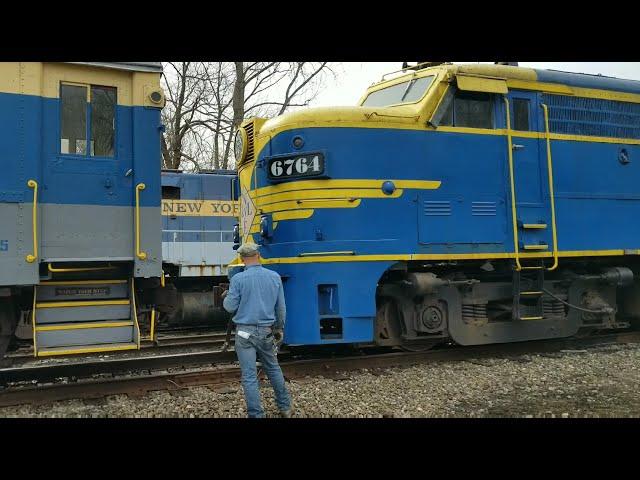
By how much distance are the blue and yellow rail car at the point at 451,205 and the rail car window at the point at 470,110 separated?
0.02 metres

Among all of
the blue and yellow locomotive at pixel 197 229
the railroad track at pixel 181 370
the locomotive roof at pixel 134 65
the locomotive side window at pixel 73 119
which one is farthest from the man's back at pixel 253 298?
the blue and yellow locomotive at pixel 197 229

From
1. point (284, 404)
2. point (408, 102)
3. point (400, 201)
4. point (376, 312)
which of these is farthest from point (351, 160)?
point (284, 404)

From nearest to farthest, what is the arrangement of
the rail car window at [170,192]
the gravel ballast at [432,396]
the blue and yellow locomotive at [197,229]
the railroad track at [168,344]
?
the gravel ballast at [432,396]
the railroad track at [168,344]
the blue and yellow locomotive at [197,229]
the rail car window at [170,192]

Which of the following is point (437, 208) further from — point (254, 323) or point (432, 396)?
point (254, 323)

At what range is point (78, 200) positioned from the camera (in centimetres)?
654

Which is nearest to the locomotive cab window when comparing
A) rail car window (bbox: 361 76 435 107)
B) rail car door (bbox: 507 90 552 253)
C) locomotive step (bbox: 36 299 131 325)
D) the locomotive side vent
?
locomotive step (bbox: 36 299 131 325)

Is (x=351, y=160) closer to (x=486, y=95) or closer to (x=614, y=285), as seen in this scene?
(x=486, y=95)

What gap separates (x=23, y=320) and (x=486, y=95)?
6.55 m

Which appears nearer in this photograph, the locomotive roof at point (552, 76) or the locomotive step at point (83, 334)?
the locomotive step at point (83, 334)

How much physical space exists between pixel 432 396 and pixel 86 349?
12.4ft

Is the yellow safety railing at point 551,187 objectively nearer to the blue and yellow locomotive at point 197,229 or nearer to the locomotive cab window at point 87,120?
the locomotive cab window at point 87,120

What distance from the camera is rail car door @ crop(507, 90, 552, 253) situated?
776 cm

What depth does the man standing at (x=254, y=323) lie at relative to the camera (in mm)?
5086

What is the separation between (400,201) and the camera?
23.4 ft
